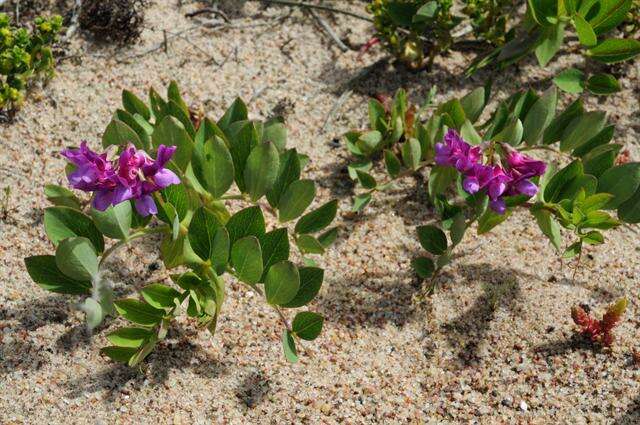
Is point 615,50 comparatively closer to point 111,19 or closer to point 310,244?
point 310,244

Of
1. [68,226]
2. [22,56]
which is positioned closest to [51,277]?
[68,226]

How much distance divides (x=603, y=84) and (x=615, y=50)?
11cm

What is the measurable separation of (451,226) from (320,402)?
1.87ft

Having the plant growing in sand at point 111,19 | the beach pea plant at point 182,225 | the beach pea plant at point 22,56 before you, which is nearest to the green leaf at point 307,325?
the beach pea plant at point 182,225

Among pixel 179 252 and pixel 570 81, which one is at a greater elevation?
pixel 570 81

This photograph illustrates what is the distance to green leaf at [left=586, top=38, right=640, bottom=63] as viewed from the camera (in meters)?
2.57

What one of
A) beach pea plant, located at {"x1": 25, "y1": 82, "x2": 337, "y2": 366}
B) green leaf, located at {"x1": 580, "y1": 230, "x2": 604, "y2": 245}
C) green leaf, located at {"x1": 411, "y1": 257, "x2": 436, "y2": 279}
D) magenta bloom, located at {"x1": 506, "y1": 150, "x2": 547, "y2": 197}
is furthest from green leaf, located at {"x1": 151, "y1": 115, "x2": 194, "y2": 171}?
green leaf, located at {"x1": 580, "y1": 230, "x2": 604, "y2": 245}

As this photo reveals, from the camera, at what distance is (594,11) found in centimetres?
253

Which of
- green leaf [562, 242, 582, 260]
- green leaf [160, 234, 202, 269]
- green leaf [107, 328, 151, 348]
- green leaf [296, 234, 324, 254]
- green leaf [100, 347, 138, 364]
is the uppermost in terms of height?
green leaf [562, 242, 582, 260]

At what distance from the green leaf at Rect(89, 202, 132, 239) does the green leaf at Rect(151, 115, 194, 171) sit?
20cm

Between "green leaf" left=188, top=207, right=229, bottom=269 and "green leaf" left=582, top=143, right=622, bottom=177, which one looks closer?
"green leaf" left=188, top=207, right=229, bottom=269

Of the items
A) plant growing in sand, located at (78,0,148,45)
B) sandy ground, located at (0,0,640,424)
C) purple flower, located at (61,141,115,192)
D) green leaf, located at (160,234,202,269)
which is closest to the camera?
purple flower, located at (61,141,115,192)

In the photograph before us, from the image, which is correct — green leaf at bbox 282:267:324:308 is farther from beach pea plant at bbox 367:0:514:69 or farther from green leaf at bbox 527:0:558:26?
beach pea plant at bbox 367:0:514:69

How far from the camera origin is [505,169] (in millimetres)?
2139
